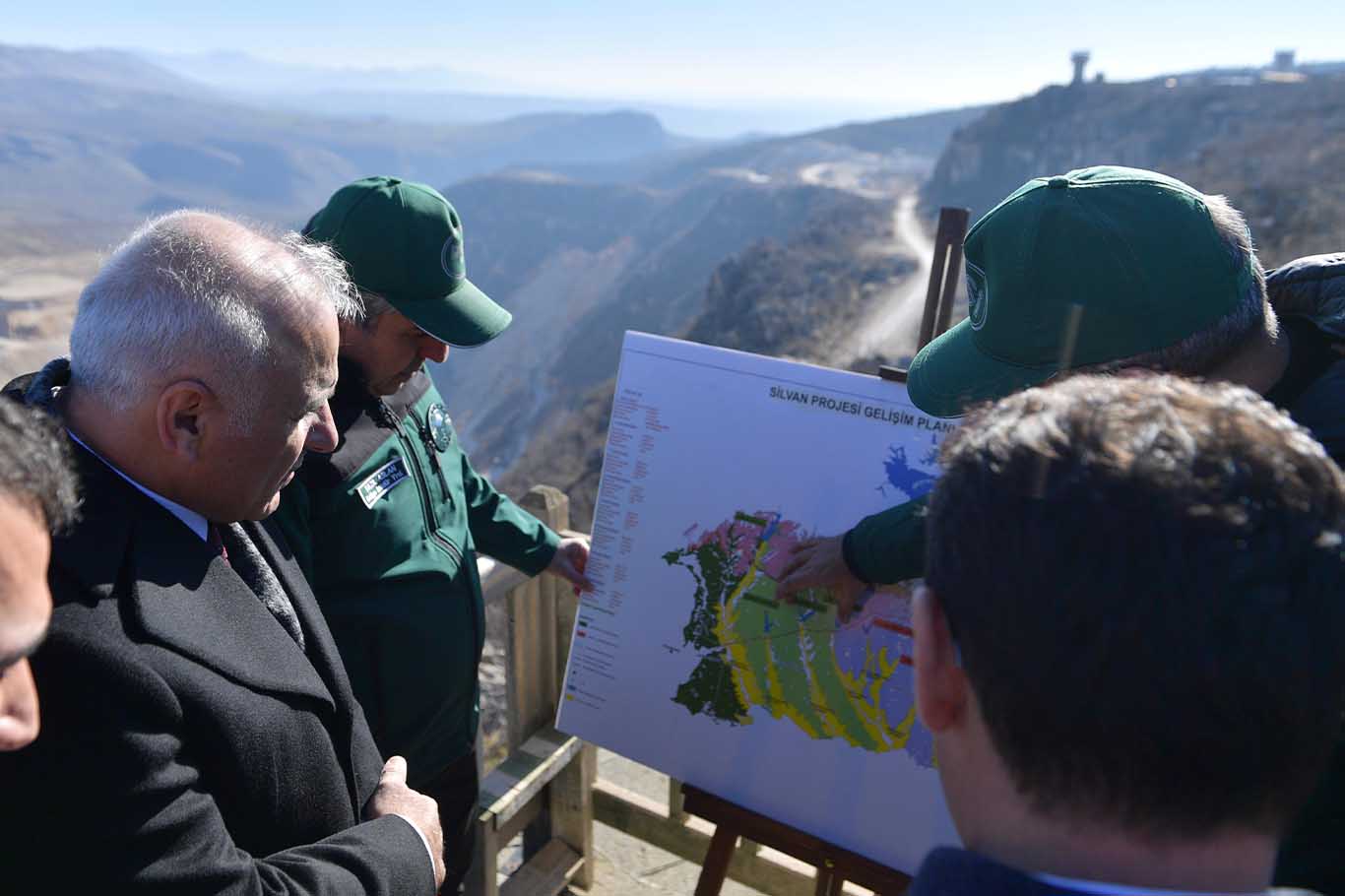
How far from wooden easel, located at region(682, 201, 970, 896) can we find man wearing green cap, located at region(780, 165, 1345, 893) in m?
0.69

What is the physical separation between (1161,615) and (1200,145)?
60.1 m

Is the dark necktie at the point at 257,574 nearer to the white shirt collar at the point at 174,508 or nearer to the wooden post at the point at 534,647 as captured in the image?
the white shirt collar at the point at 174,508

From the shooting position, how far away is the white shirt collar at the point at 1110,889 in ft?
2.43

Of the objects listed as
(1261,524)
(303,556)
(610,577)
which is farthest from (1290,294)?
(303,556)

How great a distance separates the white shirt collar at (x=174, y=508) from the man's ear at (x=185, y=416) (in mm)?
93

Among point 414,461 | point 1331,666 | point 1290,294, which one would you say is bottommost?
point 414,461

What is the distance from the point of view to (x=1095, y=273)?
1.61m

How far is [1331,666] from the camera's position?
0.79 metres

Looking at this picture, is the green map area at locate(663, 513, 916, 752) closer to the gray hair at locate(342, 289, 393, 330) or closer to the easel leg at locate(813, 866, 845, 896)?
the easel leg at locate(813, 866, 845, 896)

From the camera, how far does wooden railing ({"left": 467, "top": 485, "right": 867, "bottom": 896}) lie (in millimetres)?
2994

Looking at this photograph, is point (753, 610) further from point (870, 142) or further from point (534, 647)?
point (870, 142)

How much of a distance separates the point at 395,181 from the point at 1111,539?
231cm

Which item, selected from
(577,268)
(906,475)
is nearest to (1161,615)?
(906,475)

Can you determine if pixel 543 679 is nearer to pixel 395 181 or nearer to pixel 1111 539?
pixel 395 181
